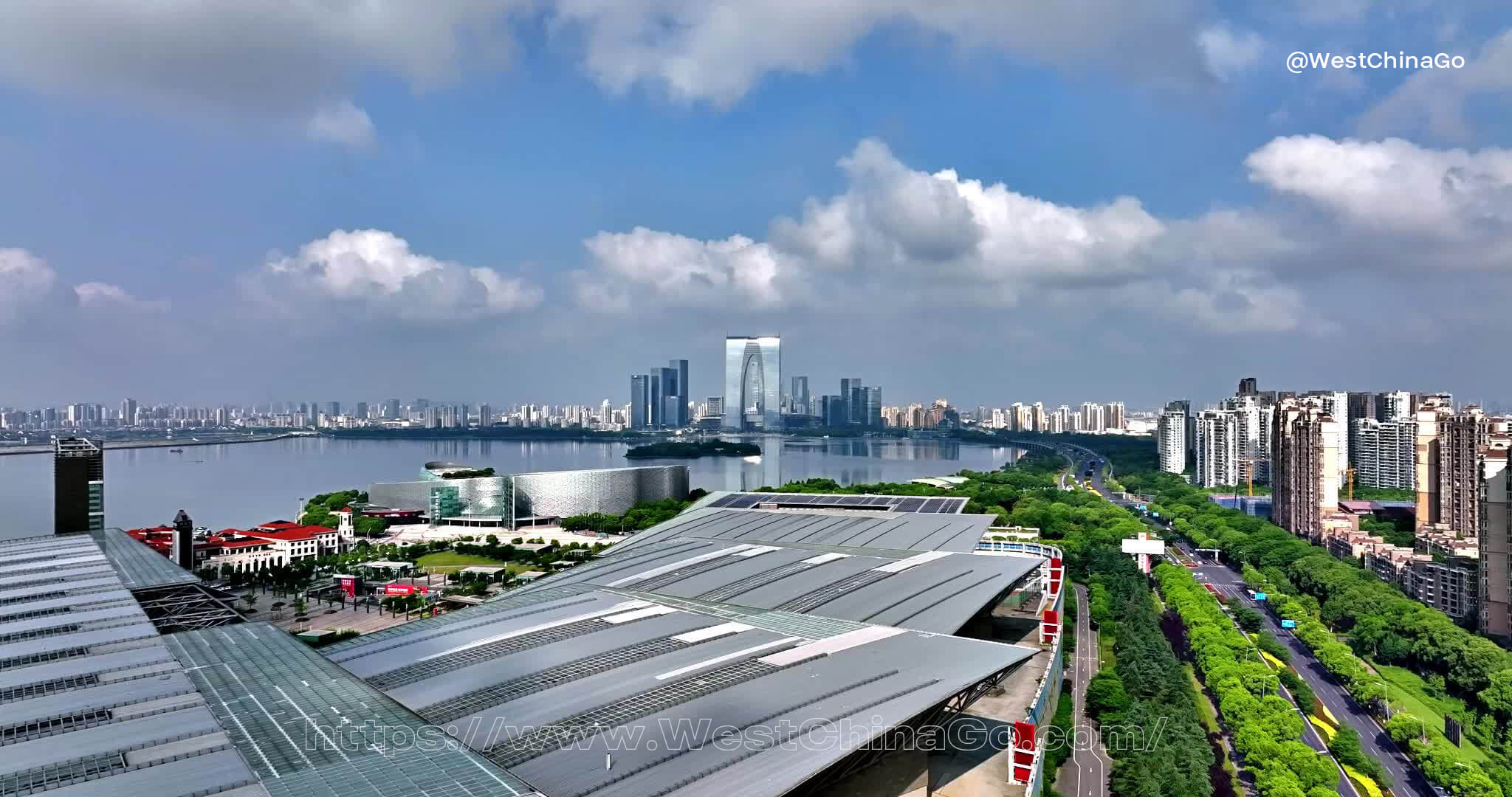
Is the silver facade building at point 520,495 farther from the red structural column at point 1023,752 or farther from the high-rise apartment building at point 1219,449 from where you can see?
the high-rise apartment building at point 1219,449

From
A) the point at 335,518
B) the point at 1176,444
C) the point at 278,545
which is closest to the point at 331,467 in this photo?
the point at 335,518

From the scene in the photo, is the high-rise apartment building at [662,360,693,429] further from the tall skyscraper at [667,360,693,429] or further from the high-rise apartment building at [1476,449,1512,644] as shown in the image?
the high-rise apartment building at [1476,449,1512,644]

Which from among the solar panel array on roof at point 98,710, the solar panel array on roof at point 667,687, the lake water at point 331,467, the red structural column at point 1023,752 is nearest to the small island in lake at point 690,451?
the lake water at point 331,467

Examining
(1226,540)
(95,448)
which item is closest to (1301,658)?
(1226,540)

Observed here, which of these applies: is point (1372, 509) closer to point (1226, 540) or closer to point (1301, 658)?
point (1226, 540)

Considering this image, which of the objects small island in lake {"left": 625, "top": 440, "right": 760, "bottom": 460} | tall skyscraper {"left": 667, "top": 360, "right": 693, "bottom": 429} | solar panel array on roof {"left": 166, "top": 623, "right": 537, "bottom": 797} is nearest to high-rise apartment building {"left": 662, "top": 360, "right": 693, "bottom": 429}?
tall skyscraper {"left": 667, "top": 360, "right": 693, "bottom": 429}

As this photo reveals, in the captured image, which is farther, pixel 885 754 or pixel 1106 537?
pixel 1106 537
